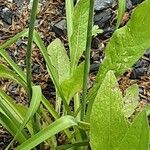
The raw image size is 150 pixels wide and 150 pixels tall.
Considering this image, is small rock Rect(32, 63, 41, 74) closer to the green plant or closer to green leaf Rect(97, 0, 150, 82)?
the green plant

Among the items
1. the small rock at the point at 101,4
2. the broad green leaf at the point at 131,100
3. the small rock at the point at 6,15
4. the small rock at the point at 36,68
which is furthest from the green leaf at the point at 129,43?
the small rock at the point at 6,15

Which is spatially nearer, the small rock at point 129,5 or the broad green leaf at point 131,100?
the broad green leaf at point 131,100

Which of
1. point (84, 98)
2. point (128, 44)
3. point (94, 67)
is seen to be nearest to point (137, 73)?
point (94, 67)

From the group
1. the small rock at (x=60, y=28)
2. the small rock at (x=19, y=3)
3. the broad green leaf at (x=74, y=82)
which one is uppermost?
the small rock at (x=19, y=3)

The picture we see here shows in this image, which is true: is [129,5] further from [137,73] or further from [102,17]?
[137,73]

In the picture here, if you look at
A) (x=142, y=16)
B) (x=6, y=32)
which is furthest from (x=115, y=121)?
(x=6, y=32)

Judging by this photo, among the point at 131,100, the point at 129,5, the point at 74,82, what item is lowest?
the point at 131,100

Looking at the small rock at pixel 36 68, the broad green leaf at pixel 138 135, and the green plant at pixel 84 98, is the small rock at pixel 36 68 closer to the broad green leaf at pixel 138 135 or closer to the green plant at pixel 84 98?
the green plant at pixel 84 98
